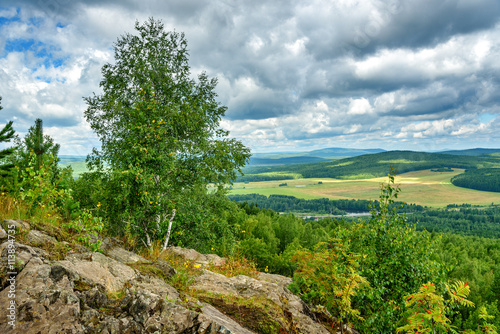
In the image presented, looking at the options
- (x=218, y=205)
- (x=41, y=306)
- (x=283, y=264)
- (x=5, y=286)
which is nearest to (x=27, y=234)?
(x=5, y=286)

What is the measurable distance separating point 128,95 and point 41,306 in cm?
1582

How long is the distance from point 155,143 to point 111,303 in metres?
8.95

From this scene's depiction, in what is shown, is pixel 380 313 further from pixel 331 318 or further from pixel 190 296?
pixel 190 296

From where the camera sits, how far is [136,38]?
17.6 metres

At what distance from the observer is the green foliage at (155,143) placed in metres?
12.0

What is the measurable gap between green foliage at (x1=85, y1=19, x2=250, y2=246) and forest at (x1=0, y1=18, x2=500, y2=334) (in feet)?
0.21

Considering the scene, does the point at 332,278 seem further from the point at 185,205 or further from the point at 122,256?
the point at 185,205

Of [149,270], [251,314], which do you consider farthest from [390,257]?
[149,270]

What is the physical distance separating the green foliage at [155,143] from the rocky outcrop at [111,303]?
5.46 metres

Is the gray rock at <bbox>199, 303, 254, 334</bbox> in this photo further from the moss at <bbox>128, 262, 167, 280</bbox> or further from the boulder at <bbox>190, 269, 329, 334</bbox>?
the moss at <bbox>128, 262, 167, 280</bbox>

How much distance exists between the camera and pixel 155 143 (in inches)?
504

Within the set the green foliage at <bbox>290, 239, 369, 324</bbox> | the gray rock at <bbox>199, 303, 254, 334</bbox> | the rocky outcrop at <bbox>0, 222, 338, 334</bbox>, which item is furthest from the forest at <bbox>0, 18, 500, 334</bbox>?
the gray rock at <bbox>199, 303, 254, 334</bbox>

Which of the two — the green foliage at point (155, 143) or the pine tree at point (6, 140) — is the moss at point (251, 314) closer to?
the green foliage at point (155, 143)

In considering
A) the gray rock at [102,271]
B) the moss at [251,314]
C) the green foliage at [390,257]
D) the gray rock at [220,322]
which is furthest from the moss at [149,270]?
the green foliage at [390,257]
